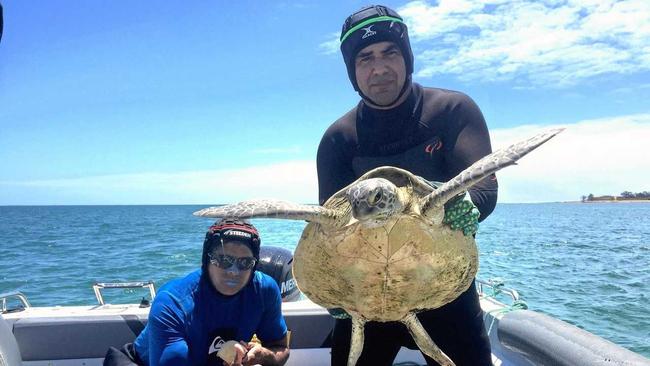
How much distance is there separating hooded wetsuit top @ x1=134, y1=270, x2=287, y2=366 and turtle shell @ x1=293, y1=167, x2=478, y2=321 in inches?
45.3

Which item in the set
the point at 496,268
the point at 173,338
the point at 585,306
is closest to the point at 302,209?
the point at 173,338

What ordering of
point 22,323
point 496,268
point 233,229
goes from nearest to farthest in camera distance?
point 233,229 < point 22,323 < point 496,268

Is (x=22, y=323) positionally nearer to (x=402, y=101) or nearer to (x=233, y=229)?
(x=233, y=229)

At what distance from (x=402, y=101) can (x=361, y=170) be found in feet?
1.79

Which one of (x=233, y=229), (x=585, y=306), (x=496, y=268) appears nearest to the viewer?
(x=233, y=229)

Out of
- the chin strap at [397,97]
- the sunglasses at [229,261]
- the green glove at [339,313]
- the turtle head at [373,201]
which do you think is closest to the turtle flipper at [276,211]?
the turtle head at [373,201]

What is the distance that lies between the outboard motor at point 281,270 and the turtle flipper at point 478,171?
3.91 metres

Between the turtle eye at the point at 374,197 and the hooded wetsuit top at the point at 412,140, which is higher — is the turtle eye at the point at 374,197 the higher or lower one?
the lower one

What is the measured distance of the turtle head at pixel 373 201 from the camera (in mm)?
2129

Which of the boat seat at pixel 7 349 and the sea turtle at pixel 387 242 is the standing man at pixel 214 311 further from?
the sea turtle at pixel 387 242

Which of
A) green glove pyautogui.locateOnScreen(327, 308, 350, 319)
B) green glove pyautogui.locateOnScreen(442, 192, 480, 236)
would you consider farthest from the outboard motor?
green glove pyautogui.locateOnScreen(442, 192, 480, 236)

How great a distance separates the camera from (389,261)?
240cm

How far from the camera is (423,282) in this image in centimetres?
252

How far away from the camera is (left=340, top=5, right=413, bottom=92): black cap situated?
9.71ft
